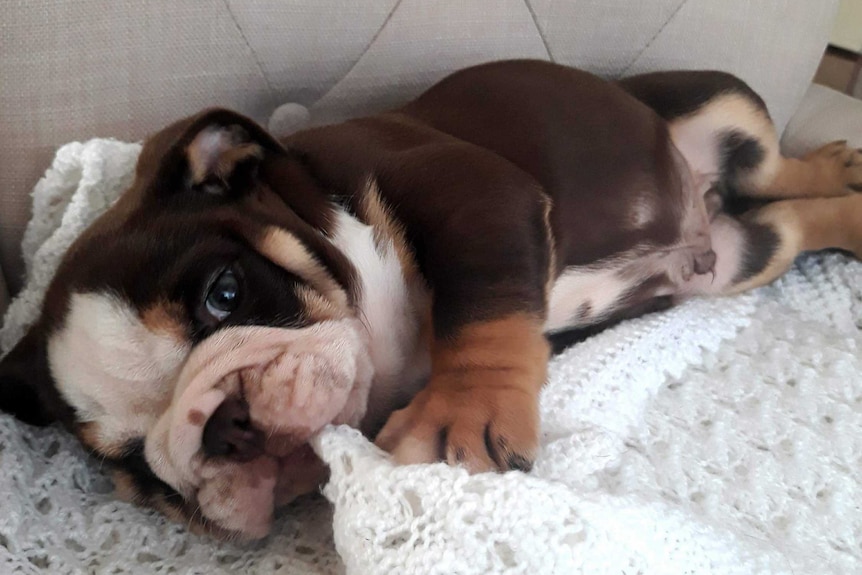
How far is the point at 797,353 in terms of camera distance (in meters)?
1.50

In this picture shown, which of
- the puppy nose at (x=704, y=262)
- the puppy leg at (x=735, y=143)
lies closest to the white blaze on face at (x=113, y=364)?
the puppy nose at (x=704, y=262)

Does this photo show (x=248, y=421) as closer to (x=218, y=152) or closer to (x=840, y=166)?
(x=218, y=152)

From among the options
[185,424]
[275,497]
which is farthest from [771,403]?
[185,424]

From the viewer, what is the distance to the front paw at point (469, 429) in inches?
39.3

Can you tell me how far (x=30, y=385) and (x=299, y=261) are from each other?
0.47m

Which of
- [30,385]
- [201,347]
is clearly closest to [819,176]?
[201,347]

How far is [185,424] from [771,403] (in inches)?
38.7

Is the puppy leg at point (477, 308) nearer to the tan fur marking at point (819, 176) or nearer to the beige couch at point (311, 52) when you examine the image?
the beige couch at point (311, 52)

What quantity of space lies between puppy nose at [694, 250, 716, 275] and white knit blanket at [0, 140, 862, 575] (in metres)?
0.09

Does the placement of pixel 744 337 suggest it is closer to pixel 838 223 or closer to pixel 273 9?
pixel 838 223

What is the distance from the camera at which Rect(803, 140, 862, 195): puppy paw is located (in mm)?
1907

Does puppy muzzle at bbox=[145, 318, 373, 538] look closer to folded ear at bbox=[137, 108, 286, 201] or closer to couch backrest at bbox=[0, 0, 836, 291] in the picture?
folded ear at bbox=[137, 108, 286, 201]

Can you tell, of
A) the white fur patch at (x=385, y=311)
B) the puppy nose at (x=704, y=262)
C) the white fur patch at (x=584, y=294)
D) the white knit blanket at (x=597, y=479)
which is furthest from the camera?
the puppy nose at (x=704, y=262)

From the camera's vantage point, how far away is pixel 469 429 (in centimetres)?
102
